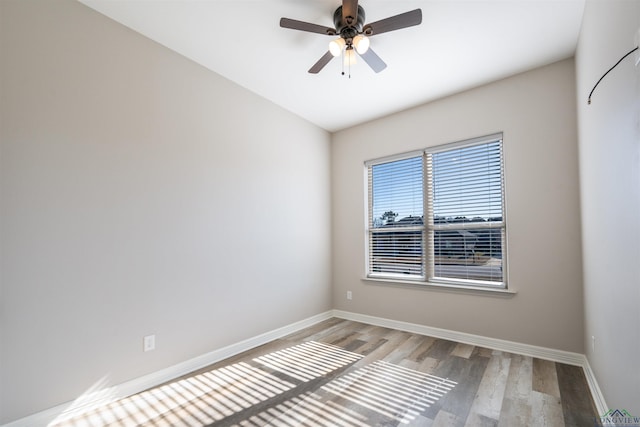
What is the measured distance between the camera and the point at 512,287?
9.86 ft

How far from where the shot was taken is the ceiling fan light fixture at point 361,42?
2.14 metres

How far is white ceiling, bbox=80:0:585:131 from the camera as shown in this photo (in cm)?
216

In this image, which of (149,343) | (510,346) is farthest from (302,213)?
(510,346)

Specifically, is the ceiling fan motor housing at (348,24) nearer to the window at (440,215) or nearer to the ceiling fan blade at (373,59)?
the ceiling fan blade at (373,59)

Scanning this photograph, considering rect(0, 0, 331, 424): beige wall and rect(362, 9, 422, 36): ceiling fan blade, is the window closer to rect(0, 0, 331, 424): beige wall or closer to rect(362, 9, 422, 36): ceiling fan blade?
rect(0, 0, 331, 424): beige wall

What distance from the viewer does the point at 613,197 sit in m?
1.61

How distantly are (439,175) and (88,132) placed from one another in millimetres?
3543

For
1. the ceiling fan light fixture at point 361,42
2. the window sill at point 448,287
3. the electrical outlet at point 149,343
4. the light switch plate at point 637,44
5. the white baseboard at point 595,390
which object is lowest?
the white baseboard at point 595,390

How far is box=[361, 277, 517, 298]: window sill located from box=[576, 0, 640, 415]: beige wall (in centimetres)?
73

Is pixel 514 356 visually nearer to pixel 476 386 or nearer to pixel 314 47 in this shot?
pixel 476 386

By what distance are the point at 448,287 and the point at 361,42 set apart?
2763 mm

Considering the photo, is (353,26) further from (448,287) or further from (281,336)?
(281,336)

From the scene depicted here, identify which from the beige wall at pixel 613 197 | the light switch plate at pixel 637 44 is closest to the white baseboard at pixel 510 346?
the beige wall at pixel 613 197

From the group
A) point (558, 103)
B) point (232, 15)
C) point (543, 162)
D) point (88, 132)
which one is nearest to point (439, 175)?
point (543, 162)
